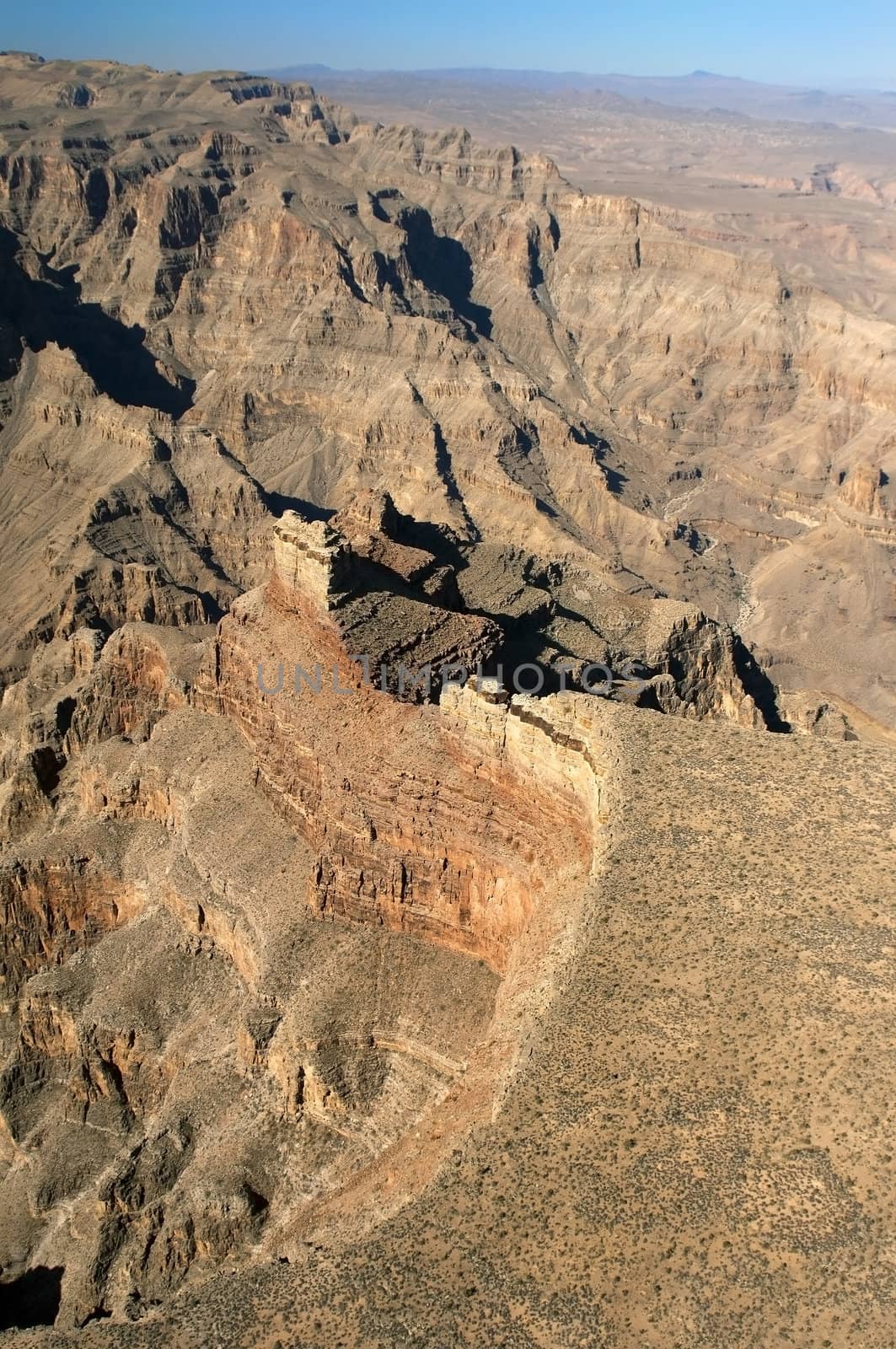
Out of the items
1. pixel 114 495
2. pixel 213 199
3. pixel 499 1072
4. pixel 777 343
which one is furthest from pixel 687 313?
pixel 499 1072

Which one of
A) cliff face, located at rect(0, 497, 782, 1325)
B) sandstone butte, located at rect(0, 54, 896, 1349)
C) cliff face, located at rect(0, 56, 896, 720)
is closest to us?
sandstone butte, located at rect(0, 54, 896, 1349)

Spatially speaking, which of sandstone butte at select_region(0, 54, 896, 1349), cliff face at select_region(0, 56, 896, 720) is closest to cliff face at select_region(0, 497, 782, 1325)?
sandstone butte at select_region(0, 54, 896, 1349)

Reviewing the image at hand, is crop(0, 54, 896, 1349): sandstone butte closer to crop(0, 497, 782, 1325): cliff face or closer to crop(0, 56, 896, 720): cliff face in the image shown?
crop(0, 497, 782, 1325): cliff face

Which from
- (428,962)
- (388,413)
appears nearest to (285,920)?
(428,962)

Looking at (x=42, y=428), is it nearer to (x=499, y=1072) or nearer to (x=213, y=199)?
(x=213, y=199)

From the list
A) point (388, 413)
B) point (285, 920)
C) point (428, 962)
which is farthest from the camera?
point (388, 413)

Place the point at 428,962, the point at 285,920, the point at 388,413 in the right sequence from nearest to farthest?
the point at 428,962, the point at 285,920, the point at 388,413

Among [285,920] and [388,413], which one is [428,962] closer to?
[285,920]

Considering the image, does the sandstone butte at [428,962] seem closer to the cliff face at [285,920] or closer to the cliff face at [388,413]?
the cliff face at [285,920]

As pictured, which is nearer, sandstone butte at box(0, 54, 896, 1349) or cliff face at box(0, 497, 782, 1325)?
sandstone butte at box(0, 54, 896, 1349)

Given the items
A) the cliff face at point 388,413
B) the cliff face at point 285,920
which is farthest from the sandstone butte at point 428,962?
the cliff face at point 388,413

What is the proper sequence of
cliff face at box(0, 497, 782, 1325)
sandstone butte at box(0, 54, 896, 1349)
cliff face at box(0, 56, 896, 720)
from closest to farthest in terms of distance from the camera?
sandstone butte at box(0, 54, 896, 1349) → cliff face at box(0, 497, 782, 1325) → cliff face at box(0, 56, 896, 720)
